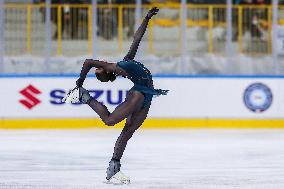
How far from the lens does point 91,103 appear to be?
9.16 meters

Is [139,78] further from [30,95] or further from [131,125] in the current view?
[30,95]

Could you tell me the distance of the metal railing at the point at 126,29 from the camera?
58.8 ft

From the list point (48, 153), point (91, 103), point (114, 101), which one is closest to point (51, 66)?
point (114, 101)

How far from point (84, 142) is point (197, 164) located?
3.38 metres

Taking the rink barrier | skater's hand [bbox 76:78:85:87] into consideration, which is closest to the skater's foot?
skater's hand [bbox 76:78:85:87]

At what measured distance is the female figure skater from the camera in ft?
29.8

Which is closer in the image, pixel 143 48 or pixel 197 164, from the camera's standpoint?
pixel 197 164

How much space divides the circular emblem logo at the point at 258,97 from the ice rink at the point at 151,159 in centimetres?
82

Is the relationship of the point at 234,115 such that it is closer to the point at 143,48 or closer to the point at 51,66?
the point at 143,48

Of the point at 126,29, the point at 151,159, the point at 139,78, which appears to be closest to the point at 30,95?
the point at 126,29

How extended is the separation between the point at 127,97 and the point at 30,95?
8450mm

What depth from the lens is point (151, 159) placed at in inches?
479

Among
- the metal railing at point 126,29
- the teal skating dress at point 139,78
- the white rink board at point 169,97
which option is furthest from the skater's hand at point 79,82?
the metal railing at point 126,29

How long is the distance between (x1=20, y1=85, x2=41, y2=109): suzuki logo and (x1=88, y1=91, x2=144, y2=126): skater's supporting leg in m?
8.38
